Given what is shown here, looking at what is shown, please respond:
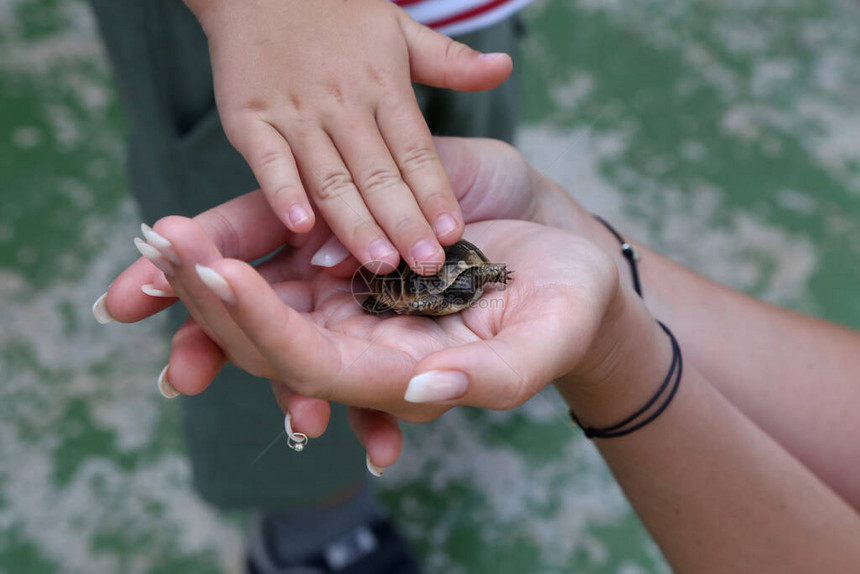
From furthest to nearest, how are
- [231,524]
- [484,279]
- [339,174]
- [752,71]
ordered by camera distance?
[752,71] → [231,524] → [484,279] → [339,174]

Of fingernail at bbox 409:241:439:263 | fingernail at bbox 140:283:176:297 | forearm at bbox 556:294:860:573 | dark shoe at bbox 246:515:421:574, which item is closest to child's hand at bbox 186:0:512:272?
fingernail at bbox 409:241:439:263

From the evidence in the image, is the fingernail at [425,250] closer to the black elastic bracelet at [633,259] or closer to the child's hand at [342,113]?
the child's hand at [342,113]

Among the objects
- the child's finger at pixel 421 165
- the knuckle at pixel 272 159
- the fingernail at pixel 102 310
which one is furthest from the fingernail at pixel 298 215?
the fingernail at pixel 102 310

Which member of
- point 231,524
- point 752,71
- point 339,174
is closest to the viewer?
point 339,174

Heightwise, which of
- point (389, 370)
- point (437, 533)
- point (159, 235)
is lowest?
point (437, 533)

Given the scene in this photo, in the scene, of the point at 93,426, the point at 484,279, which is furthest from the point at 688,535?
the point at 93,426

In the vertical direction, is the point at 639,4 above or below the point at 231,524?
above

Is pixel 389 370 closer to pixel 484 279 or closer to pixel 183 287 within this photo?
pixel 183 287
